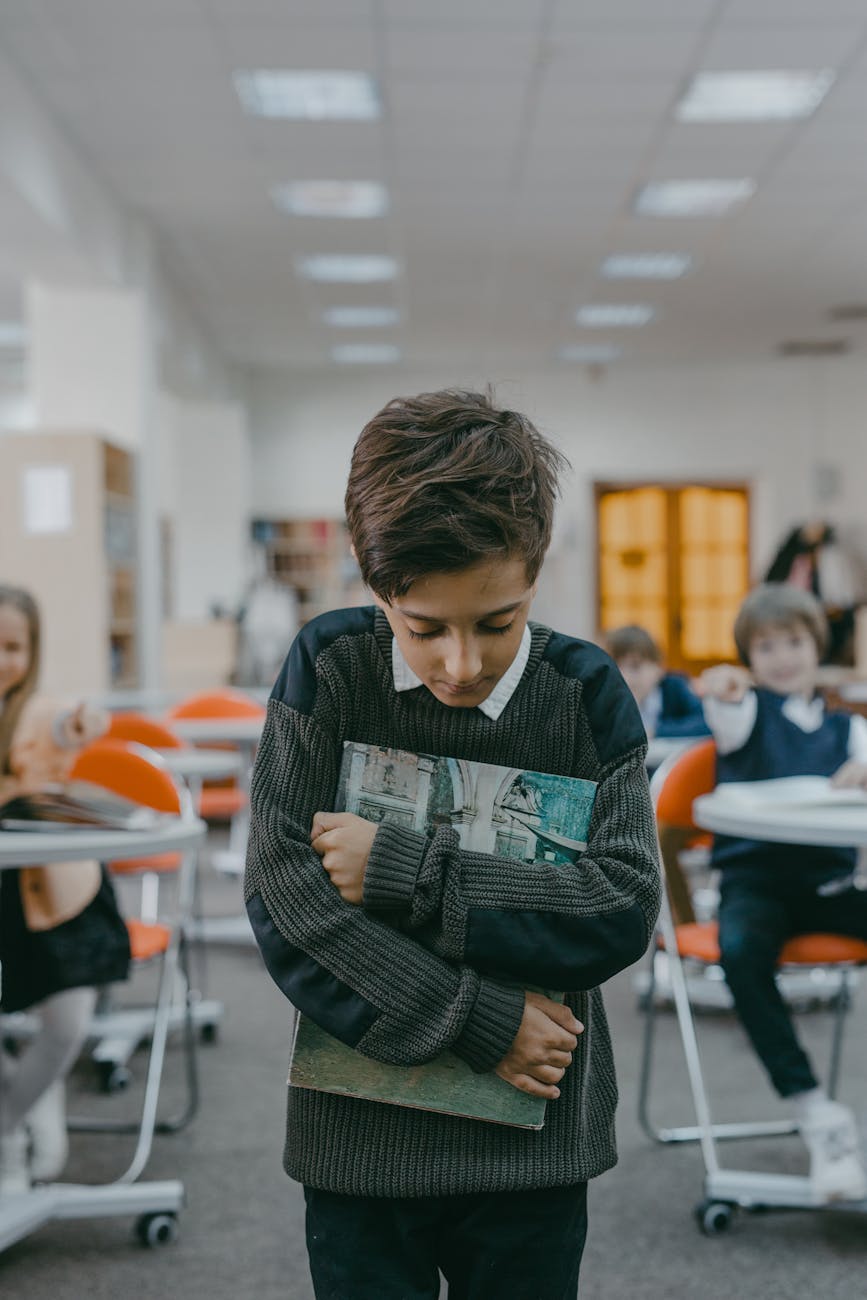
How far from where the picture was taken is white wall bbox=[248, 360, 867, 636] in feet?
40.6

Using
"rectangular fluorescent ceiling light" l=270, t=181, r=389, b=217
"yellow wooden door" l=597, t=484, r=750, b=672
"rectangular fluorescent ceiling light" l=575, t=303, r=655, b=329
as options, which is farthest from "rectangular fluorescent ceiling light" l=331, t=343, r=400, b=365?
"rectangular fluorescent ceiling light" l=270, t=181, r=389, b=217

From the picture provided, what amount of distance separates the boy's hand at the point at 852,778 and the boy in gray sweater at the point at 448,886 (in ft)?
4.48

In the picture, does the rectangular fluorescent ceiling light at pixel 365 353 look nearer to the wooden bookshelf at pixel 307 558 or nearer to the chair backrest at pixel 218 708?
the wooden bookshelf at pixel 307 558

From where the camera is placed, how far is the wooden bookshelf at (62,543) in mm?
6387

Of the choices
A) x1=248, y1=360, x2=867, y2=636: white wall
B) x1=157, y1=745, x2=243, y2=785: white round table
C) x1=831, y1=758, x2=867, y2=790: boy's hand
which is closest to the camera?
x1=831, y1=758, x2=867, y2=790: boy's hand

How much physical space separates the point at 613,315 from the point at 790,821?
8.62m

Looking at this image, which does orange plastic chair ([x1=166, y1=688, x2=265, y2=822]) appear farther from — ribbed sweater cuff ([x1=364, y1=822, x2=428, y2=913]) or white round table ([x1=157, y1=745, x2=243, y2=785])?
ribbed sweater cuff ([x1=364, y1=822, x2=428, y2=913])

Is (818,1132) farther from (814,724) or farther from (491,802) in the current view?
(491,802)

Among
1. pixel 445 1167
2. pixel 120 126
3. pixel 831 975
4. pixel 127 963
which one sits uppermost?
pixel 120 126

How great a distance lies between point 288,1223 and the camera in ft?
7.64

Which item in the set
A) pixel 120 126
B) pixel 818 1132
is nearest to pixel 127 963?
pixel 818 1132

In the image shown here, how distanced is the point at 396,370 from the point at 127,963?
10.6 metres

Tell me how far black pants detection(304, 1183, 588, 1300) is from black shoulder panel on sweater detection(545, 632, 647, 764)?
363 mm

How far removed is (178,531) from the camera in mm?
11445
